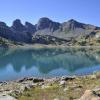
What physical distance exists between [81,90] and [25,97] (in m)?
5.16

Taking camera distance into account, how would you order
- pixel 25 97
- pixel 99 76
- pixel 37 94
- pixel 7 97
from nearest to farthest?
pixel 7 97, pixel 25 97, pixel 37 94, pixel 99 76

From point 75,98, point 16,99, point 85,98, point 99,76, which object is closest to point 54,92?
point 75,98

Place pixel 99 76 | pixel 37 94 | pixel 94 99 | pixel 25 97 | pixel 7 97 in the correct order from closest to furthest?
pixel 94 99 < pixel 7 97 < pixel 25 97 < pixel 37 94 < pixel 99 76

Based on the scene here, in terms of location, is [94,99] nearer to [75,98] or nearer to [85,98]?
[85,98]

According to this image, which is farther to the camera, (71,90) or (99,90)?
(71,90)

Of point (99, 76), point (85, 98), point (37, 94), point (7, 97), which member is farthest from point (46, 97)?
point (99, 76)

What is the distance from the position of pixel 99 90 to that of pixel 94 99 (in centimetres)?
534


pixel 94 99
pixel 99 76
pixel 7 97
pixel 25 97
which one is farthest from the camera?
pixel 99 76

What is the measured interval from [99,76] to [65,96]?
414 inches

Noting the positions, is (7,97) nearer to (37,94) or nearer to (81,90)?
(37,94)

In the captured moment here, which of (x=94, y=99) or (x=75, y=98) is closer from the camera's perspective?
(x=94, y=99)

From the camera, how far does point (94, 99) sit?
52.1ft

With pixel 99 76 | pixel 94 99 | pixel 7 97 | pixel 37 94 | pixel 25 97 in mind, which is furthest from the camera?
pixel 99 76

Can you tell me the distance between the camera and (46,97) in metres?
20.5
